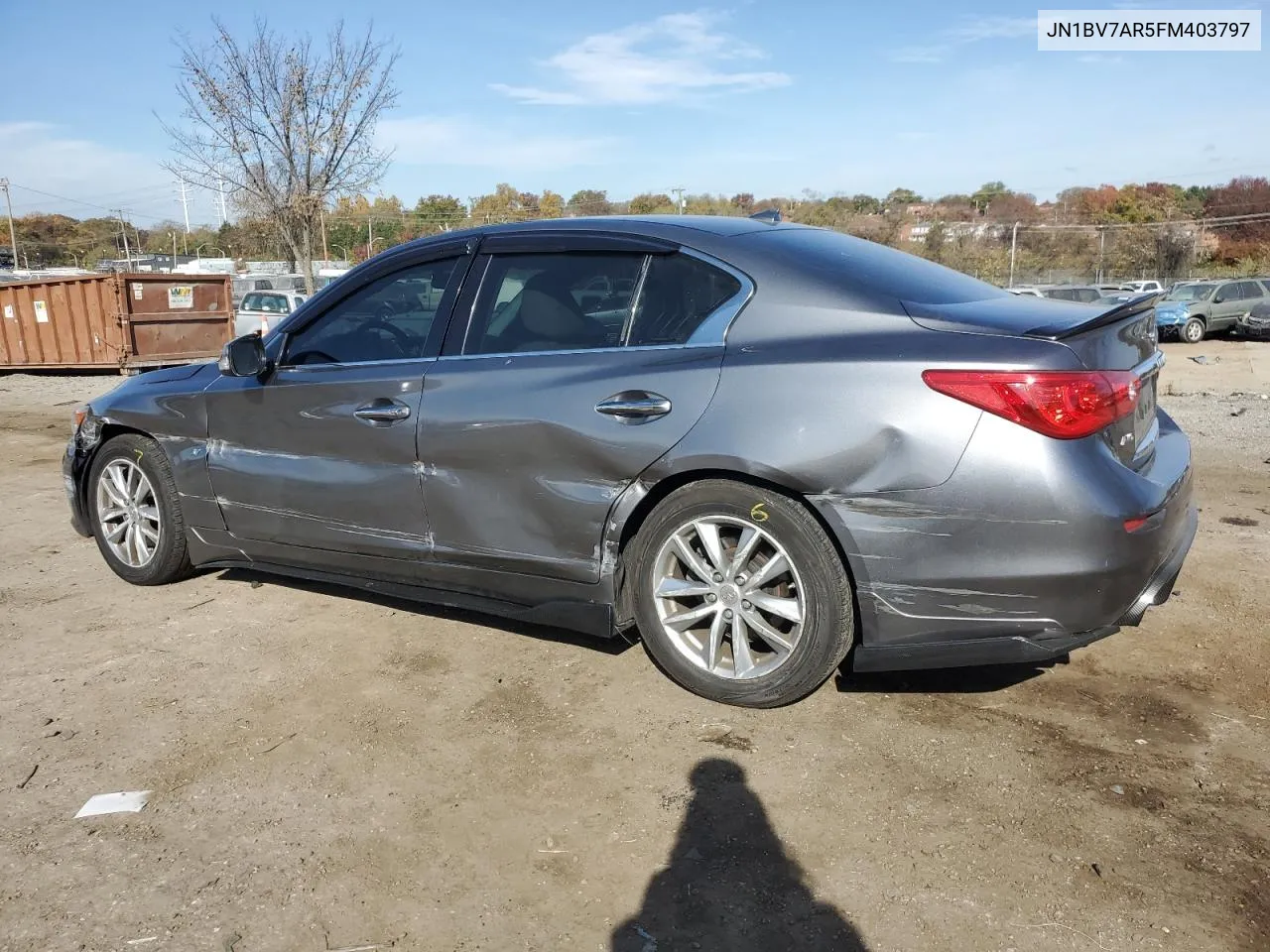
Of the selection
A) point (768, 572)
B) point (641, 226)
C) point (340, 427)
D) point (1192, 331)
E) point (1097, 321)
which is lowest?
point (1192, 331)

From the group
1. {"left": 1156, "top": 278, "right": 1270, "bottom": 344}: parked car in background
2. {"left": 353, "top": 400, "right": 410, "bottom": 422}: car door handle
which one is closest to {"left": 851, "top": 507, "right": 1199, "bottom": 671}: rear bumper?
{"left": 353, "top": 400, "right": 410, "bottom": 422}: car door handle

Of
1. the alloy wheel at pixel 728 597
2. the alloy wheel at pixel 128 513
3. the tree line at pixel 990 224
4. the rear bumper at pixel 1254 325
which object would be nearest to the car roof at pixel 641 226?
the alloy wheel at pixel 728 597

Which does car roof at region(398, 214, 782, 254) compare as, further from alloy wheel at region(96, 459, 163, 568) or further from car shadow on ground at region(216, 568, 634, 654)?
alloy wheel at region(96, 459, 163, 568)

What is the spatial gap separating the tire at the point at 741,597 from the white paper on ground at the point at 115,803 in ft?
5.58

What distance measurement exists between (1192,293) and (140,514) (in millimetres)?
28323

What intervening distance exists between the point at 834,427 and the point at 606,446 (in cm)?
82

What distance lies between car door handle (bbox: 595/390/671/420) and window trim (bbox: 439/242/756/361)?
193 mm

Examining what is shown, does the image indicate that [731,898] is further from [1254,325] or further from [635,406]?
[1254,325]

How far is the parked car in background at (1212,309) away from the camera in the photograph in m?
25.3

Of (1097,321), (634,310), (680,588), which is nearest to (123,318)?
(634,310)

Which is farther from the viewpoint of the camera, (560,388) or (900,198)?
(900,198)

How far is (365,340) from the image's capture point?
13.6ft

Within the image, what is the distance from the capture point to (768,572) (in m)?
3.24

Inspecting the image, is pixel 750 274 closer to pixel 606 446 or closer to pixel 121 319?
pixel 606 446
